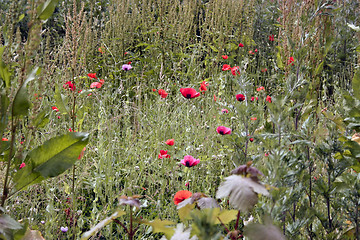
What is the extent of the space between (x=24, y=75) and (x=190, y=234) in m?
0.59

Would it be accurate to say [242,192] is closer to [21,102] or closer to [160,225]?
[160,225]

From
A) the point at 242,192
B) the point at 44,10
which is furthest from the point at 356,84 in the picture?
the point at 44,10

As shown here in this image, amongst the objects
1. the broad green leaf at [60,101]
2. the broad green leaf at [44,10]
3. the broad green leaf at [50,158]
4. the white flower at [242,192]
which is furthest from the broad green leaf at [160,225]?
the broad green leaf at [60,101]

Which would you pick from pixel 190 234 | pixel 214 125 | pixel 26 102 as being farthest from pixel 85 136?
pixel 214 125

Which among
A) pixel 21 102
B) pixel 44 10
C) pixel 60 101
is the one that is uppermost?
pixel 44 10

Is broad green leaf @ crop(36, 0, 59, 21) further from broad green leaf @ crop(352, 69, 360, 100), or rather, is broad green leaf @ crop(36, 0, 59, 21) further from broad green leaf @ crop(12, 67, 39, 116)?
broad green leaf @ crop(352, 69, 360, 100)

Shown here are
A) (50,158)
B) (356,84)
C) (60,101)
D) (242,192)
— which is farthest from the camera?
(60,101)

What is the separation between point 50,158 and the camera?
1106mm

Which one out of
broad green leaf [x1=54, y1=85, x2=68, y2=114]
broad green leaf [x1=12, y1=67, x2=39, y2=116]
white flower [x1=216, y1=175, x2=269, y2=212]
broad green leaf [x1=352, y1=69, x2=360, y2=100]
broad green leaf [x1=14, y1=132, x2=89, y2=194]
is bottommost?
broad green leaf [x1=54, y1=85, x2=68, y2=114]

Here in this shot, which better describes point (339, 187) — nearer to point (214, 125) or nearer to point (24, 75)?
point (24, 75)

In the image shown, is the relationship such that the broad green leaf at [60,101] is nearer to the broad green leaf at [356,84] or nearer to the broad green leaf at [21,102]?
the broad green leaf at [21,102]

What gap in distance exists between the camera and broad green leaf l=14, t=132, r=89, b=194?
43.3 inches

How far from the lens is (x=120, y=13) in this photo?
406cm

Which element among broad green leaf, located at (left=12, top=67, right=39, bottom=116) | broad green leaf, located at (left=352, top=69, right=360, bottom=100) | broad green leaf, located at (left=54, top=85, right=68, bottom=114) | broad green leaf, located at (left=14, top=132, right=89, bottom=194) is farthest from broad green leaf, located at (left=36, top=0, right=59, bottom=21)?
broad green leaf, located at (left=352, top=69, right=360, bottom=100)
